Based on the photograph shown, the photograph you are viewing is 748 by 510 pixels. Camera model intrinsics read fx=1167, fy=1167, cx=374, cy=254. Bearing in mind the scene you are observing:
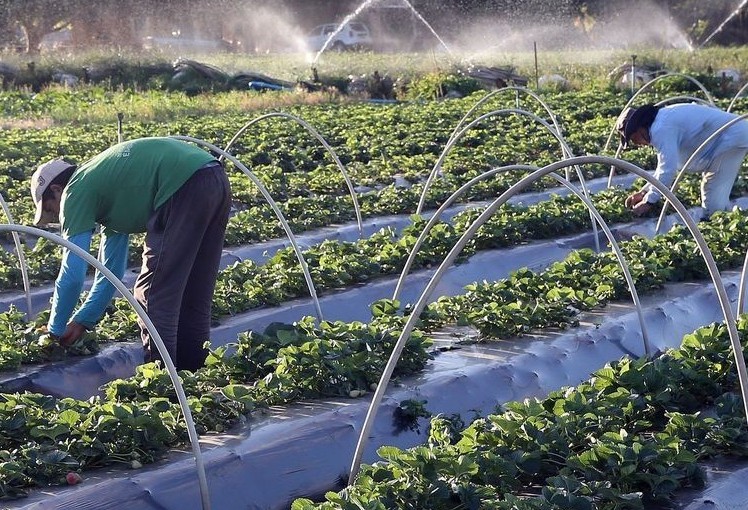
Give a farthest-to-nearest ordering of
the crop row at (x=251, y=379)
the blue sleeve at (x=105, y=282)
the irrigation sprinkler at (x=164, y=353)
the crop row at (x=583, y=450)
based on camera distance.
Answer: the blue sleeve at (x=105, y=282), the crop row at (x=251, y=379), the irrigation sprinkler at (x=164, y=353), the crop row at (x=583, y=450)

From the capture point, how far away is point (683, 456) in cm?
452

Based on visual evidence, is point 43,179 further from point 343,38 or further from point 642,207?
point 343,38

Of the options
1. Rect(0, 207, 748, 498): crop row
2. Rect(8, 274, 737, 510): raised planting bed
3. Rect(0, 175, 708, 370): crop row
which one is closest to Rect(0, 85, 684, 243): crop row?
Rect(0, 175, 708, 370): crop row

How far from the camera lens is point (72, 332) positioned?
20.6ft

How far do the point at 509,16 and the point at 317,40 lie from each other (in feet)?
24.9

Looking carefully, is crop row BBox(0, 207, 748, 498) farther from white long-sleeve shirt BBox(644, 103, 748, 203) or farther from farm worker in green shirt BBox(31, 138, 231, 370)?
white long-sleeve shirt BBox(644, 103, 748, 203)

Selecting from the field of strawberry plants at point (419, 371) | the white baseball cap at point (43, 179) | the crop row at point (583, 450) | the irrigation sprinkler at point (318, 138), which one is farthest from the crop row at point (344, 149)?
the crop row at point (583, 450)

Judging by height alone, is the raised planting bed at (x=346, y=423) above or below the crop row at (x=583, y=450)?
below

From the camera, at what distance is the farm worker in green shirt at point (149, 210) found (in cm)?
595

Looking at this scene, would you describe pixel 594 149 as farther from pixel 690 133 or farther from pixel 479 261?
pixel 479 261

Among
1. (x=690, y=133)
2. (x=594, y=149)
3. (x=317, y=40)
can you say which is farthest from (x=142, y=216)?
(x=317, y=40)

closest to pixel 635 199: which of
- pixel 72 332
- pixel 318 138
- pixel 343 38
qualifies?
pixel 318 138

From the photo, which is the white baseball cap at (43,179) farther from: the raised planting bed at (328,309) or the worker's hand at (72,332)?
the raised planting bed at (328,309)

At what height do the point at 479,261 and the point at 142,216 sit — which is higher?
the point at 142,216
